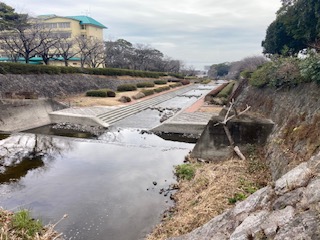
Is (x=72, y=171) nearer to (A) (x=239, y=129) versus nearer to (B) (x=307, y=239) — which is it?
(A) (x=239, y=129)

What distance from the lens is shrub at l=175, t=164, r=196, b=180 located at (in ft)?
29.0

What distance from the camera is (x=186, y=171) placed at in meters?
9.09

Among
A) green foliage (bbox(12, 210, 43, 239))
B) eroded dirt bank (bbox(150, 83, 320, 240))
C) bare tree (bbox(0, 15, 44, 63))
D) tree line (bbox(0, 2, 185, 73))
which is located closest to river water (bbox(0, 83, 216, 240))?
green foliage (bbox(12, 210, 43, 239))

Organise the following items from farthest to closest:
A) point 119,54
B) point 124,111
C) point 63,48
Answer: point 119,54 → point 63,48 → point 124,111

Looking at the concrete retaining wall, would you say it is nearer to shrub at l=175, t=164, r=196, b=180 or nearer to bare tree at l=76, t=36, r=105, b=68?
shrub at l=175, t=164, r=196, b=180

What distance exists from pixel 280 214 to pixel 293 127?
473 cm

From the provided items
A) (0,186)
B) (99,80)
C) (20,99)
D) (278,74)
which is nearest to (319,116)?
(278,74)

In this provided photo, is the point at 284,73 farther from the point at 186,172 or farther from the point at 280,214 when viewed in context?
the point at 280,214

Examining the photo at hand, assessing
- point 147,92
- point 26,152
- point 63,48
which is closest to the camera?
point 26,152

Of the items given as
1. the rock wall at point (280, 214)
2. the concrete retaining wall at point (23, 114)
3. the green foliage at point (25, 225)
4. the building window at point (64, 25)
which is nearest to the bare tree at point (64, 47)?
the concrete retaining wall at point (23, 114)

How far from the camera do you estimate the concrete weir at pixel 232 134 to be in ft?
30.4

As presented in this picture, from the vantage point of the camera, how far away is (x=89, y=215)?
6.85 meters

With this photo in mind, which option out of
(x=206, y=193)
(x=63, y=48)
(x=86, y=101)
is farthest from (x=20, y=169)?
(x=63, y=48)

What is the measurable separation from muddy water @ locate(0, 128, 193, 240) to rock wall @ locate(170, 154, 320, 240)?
10.4 ft
